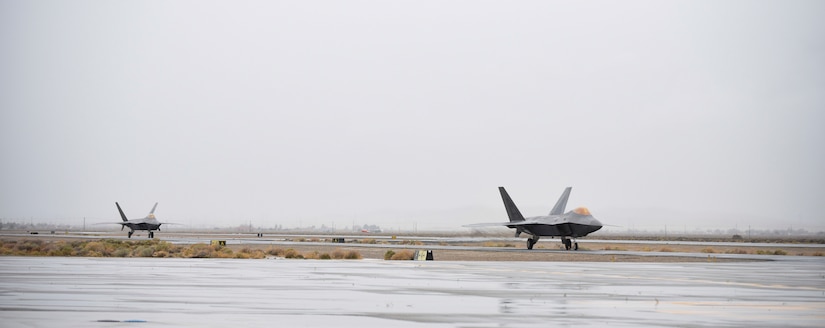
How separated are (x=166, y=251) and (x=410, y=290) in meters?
29.4

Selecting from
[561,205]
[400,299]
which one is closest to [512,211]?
[561,205]

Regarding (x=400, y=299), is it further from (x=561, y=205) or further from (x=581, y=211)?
(x=561, y=205)

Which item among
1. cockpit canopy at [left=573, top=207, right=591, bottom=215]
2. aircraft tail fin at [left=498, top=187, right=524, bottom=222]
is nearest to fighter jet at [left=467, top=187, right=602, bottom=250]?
cockpit canopy at [left=573, top=207, right=591, bottom=215]

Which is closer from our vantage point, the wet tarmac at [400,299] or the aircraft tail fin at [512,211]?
the wet tarmac at [400,299]

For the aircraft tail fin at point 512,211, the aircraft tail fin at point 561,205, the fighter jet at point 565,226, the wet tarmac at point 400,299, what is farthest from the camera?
the aircraft tail fin at point 512,211

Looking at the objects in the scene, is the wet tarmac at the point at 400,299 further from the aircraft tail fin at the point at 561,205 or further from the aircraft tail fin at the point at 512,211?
the aircraft tail fin at the point at 512,211

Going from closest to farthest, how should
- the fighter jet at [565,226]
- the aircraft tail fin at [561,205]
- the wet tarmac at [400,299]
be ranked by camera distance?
1. the wet tarmac at [400,299]
2. the fighter jet at [565,226]
3. the aircraft tail fin at [561,205]

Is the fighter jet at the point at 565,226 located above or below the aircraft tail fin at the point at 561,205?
below

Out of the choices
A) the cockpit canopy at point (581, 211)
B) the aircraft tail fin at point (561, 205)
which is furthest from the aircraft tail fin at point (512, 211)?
the cockpit canopy at point (581, 211)

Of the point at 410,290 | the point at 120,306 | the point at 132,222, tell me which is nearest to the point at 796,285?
the point at 410,290

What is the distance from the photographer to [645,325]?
41.2 feet

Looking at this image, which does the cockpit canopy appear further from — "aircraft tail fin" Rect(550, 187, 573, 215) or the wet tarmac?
the wet tarmac

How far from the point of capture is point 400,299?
17.0 metres

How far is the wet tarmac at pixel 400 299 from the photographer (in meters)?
13.0
